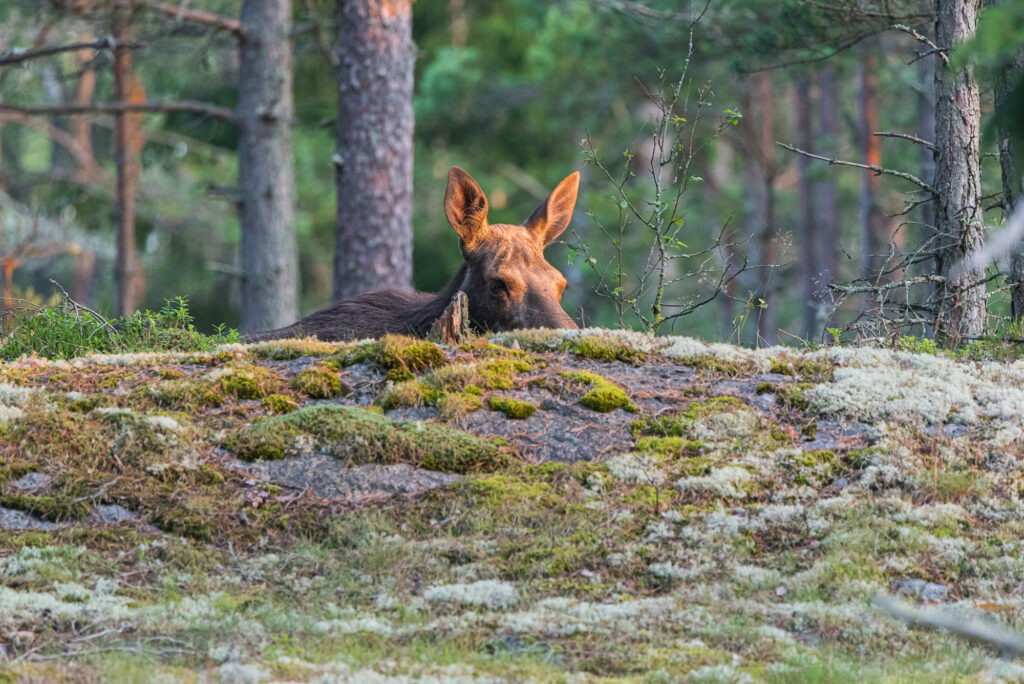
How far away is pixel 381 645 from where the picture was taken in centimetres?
445

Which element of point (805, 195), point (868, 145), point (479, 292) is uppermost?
point (868, 145)

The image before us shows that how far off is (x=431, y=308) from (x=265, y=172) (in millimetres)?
8244

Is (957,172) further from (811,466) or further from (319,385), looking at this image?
(319,385)

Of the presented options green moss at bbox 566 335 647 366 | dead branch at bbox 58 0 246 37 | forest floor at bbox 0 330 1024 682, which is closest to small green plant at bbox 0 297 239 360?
forest floor at bbox 0 330 1024 682

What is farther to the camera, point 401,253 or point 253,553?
point 401,253

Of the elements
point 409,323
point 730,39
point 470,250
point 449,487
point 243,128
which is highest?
point 730,39

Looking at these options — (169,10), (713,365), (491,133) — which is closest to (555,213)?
(713,365)

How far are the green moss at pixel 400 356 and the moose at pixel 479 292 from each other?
167 centimetres

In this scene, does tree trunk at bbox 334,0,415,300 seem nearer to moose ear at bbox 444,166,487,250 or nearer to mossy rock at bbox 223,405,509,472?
moose ear at bbox 444,166,487,250

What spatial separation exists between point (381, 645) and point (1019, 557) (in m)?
3.00

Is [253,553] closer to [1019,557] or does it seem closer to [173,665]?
[173,665]

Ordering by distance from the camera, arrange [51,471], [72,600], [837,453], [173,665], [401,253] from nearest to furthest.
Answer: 1. [173,665]
2. [72,600]
3. [51,471]
4. [837,453]
5. [401,253]

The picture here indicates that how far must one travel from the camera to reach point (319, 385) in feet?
21.8

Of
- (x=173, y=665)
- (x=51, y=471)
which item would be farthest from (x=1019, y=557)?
(x=51, y=471)
